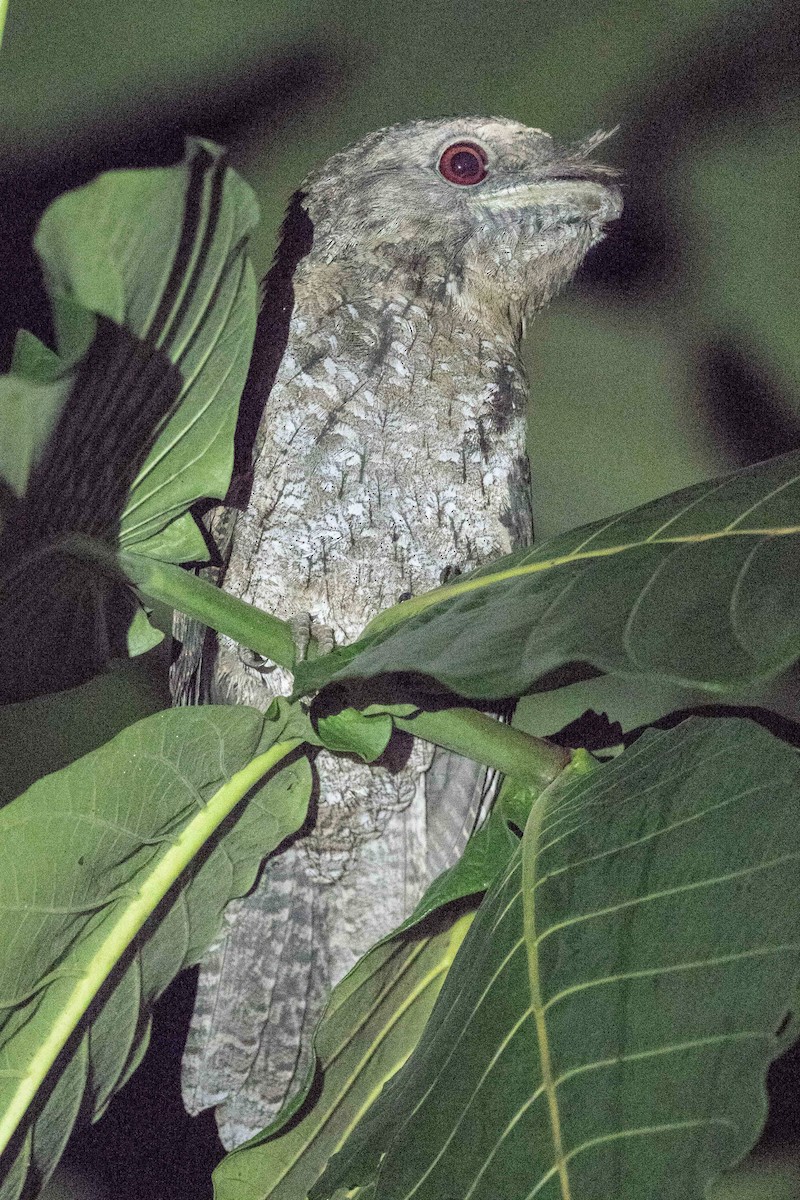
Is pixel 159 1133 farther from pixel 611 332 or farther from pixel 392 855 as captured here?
pixel 611 332

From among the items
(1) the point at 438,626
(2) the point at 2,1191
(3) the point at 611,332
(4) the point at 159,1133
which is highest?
(3) the point at 611,332

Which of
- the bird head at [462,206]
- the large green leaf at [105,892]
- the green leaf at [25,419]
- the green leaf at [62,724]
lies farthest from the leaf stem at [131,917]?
the bird head at [462,206]

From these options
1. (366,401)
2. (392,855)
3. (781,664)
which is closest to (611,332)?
(366,401)

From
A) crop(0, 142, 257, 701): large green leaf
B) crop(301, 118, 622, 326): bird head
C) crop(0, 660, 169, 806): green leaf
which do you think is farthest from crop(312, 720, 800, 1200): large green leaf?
crop(301, 118, 622, 326): bird head

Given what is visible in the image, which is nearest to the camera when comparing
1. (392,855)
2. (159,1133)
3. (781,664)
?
(781,664)

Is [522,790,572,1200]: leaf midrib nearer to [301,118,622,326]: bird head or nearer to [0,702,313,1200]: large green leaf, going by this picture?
[0,702,313,1200]: large green leaf

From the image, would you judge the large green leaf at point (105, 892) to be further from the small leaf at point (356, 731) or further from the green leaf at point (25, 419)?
the green leaf at point (25, 419)
